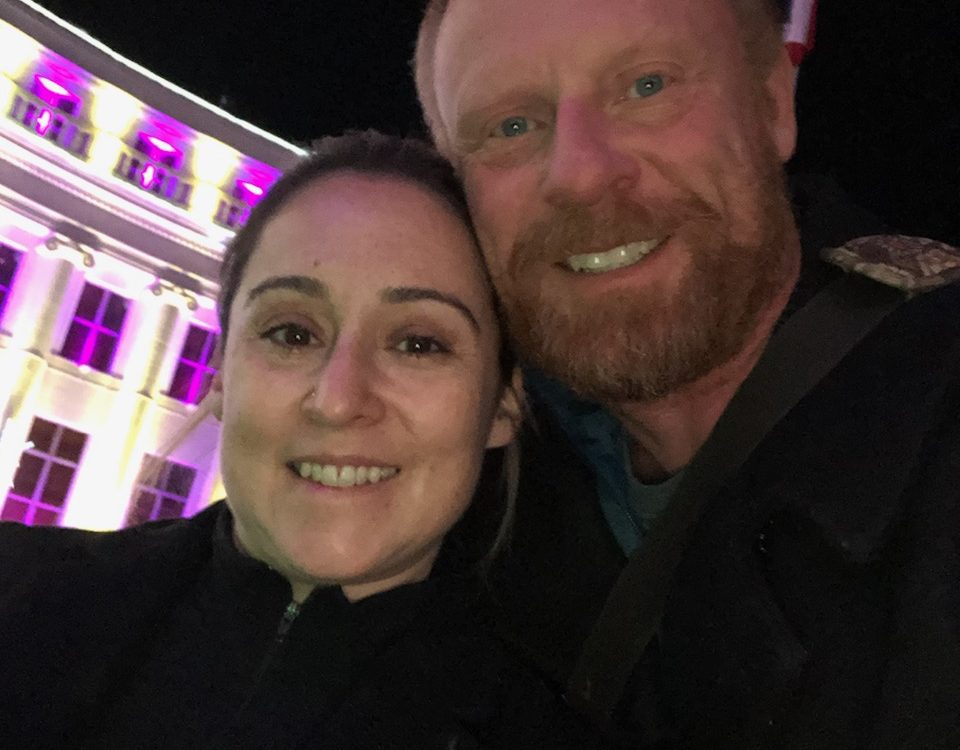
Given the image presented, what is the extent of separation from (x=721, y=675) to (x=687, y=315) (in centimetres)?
72

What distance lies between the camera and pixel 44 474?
6.42m

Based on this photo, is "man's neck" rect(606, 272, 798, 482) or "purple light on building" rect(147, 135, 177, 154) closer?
"man's neck" rect(606, 272, 798, 482)

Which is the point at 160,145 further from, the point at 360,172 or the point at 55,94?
the point at 360,172

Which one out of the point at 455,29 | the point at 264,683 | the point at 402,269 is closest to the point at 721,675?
the point at 264,683

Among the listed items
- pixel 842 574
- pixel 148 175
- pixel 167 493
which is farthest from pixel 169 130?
pixel 842 574

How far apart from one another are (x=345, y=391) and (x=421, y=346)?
0.80 feet

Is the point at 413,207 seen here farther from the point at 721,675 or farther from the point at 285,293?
the point at 721,675

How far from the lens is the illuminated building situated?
20.0 feet

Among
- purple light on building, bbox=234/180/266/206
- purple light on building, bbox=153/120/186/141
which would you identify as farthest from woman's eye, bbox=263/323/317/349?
purple light on building, bbox=234/180/266/206

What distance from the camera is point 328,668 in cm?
153

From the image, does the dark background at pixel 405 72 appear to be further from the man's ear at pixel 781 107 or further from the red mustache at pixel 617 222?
the red mustache at pixel 617 222

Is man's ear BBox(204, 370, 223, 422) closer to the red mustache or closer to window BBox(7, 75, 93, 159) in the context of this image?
the red mustache

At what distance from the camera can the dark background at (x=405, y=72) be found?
5.88 meters

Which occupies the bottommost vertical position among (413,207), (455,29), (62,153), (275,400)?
(275,400)
